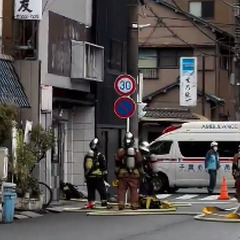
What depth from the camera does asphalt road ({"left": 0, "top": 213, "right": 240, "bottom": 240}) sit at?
52.4ft

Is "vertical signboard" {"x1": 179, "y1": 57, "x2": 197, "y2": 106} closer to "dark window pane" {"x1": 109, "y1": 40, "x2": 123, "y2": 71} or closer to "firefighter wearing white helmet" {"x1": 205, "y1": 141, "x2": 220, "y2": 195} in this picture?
"firefighter wearing white helmet" {"x1": 205, "y1": 141, "x2": 220, "y2": 195}

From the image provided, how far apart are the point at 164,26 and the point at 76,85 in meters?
25.5

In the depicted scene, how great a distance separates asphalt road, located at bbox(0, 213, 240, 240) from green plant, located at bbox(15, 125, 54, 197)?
1.46 m

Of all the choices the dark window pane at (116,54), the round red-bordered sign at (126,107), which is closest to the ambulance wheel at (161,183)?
the dark window pane at (116,54)

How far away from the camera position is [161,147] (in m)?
33.8

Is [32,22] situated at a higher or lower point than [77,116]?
higher

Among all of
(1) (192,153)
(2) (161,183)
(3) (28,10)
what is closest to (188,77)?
(1) (192,153)

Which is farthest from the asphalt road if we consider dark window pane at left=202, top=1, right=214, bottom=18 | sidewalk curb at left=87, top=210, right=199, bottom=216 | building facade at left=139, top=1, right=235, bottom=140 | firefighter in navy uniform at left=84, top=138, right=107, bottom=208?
dark window pane at left=202, top=1, right=214, bottom=18

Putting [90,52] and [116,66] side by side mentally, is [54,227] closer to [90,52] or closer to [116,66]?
[90,52]

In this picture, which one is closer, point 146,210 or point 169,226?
point 169,226

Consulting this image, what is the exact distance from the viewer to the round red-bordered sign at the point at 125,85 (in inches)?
914

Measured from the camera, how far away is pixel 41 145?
22.0 m

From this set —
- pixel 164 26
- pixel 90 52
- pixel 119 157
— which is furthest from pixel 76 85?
pixel 164 26

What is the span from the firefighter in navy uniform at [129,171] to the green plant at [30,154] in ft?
6.13
